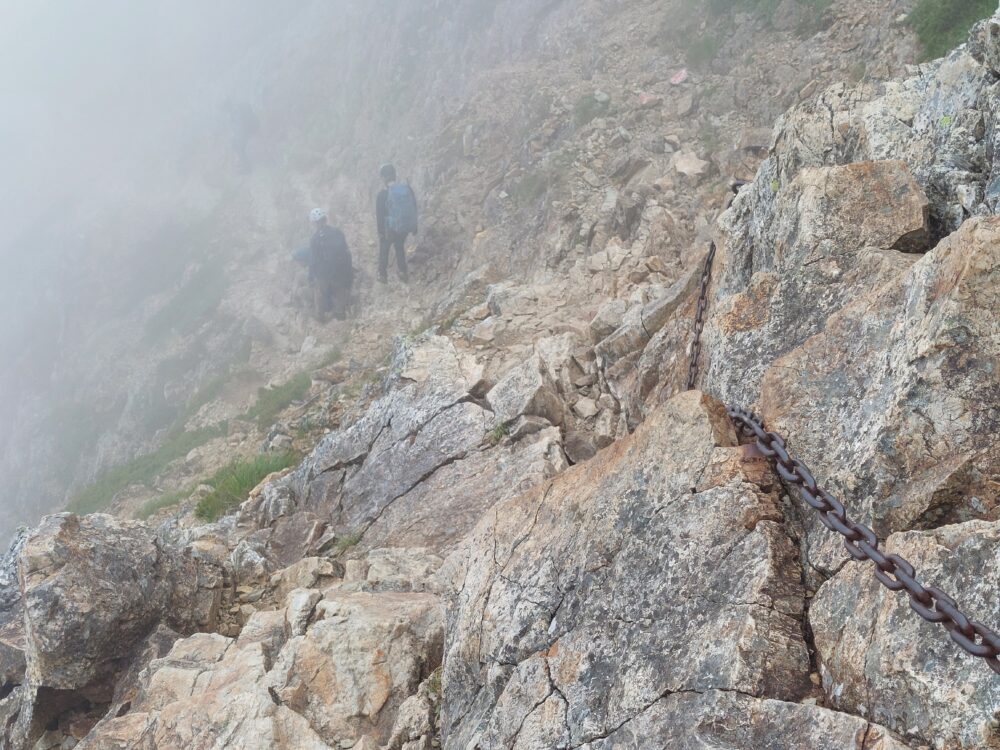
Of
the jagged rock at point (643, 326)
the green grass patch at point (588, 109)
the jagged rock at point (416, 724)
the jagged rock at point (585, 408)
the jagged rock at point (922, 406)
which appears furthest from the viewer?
the green grass patch at point (588, 109)

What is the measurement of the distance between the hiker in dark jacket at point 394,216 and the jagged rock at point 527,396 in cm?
1194

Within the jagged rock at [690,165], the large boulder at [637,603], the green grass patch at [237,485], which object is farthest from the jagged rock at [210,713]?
the jagged rock at [690,165]

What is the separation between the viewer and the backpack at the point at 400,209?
66.6ft

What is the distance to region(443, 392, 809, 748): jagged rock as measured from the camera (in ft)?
11.2

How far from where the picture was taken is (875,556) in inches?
114

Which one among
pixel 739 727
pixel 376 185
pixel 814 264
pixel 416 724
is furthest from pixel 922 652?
pixel 376 185

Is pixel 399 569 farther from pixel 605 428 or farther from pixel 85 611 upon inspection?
pixel 85 611

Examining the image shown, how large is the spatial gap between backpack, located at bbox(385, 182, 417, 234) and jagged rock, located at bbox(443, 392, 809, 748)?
16.5 meters

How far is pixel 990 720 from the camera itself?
2.43 metres

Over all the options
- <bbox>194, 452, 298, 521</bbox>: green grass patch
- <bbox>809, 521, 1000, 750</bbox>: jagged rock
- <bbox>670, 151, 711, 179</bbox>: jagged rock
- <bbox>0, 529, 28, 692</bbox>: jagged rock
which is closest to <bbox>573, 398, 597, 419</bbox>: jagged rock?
<bbox>809, 521, 1000, 750</bbox>: jagged rock

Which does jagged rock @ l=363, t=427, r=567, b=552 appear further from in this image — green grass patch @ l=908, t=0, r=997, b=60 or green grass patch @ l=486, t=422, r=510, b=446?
green grass patch @ l=908, t=0, r=997, b=60

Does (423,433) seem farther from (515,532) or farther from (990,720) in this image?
(990,720)

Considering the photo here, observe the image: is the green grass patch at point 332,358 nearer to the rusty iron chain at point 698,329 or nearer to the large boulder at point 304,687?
the large boulder at point 304,687

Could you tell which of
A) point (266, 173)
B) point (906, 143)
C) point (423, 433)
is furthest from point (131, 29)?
point (906, 143)
